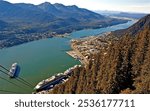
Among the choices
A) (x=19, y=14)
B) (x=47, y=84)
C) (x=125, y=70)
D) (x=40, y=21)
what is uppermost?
(x=125, y=70)

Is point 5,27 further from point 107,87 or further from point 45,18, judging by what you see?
point 107,87

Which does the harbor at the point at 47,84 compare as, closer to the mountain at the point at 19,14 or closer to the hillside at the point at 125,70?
the hillside at the point at 125,70

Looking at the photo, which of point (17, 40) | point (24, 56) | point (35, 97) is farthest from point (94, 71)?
point (17, 40)

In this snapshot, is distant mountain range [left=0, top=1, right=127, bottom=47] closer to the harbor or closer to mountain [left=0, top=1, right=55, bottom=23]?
mountain [left=0, top=1, right=55, bottom=23]

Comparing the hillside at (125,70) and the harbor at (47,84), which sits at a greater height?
the hillside at (125,70)

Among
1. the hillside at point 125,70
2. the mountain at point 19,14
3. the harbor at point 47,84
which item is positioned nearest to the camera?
the hillside at point 125,70

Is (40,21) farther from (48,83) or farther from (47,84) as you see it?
(47,84)

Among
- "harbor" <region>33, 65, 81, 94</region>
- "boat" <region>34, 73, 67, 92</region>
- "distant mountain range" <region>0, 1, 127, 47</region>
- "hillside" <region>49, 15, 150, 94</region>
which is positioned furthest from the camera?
"distant mountain range" <region>0, 1, 127, 47</region>

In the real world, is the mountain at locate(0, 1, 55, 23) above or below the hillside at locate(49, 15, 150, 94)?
below

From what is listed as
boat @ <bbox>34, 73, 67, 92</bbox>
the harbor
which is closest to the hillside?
the harbor

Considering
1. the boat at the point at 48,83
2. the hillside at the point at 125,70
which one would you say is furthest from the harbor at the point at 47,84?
the hillside at the point at 125,70

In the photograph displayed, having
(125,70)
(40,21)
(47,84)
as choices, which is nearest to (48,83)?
(47,84)
